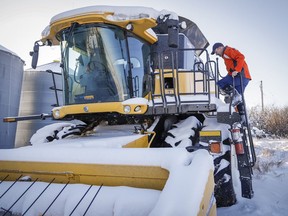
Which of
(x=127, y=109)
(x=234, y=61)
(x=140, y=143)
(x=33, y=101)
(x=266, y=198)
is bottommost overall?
(x=266, y=198)

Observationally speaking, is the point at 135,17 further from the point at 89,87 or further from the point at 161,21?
the point at 89,87

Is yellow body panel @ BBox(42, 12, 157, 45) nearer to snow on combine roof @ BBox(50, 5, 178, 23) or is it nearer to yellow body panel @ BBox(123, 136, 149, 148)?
snow on combine roof @ BBox(50, 5, 178, 23)

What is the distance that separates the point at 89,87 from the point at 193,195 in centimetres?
281

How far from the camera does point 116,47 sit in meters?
3.94

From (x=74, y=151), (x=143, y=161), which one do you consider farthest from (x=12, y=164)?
(x=143, y=161)

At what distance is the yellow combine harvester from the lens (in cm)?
193

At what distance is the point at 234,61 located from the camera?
162 inches

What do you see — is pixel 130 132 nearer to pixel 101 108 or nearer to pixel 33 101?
pixel 101 108

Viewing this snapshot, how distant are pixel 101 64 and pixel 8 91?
560 cm

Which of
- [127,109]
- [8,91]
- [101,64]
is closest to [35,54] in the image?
[101,64]

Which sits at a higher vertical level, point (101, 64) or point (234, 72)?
point (101, 64)

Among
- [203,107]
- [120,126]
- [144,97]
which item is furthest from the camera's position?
[120,126]

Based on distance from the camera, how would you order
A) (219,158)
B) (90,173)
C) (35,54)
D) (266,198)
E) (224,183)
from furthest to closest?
1. (35,54)
2. (266,198)
3. (219,158)
4. (224,183)
5. (90,173)

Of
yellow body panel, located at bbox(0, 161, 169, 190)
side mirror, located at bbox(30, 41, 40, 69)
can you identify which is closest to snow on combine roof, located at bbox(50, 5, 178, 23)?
side mirror, located at bbox(30, 41, 40, 69)
